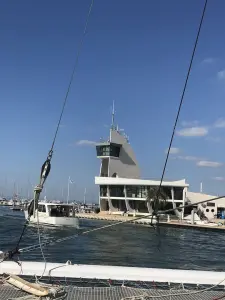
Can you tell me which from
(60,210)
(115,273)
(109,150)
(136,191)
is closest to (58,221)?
(60,210)

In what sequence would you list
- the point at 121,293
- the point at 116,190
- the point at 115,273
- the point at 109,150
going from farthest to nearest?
1. the point at 109,150
2. the point at 116,190
3. the point at 115,273
4. the point at 121,293

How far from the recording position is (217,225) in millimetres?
65688

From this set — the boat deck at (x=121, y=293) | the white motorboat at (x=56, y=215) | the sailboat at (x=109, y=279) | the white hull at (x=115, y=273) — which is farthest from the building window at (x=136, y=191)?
the boat deck at (x=121, y=293)

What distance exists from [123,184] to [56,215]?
39.2m

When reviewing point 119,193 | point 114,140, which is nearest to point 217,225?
point 119,193

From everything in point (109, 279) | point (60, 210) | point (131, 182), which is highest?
point (131, 182)

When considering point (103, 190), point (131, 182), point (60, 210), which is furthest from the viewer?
point (103, 190)

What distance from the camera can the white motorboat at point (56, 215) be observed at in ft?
155

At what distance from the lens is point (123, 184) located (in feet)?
288

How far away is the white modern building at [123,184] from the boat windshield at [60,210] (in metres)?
35.0

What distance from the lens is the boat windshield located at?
49600mm

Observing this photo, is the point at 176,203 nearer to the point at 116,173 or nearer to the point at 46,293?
the point at 116,173

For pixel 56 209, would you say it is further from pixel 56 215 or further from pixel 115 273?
pixel 115 273

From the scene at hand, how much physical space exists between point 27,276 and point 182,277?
3.61 m
